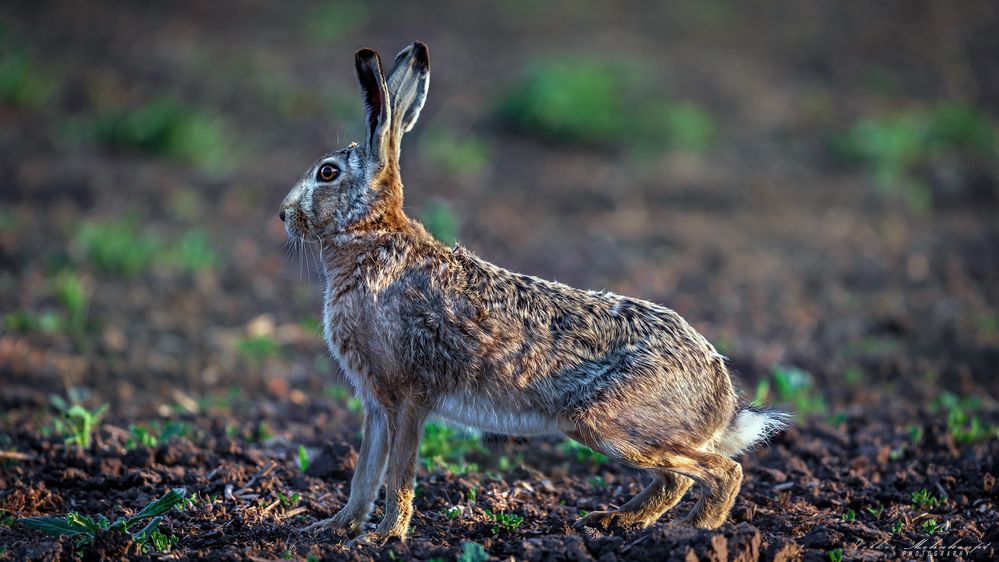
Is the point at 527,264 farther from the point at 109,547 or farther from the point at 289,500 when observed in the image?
the point at 109,547

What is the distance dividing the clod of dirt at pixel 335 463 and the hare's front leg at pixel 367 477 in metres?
0.66

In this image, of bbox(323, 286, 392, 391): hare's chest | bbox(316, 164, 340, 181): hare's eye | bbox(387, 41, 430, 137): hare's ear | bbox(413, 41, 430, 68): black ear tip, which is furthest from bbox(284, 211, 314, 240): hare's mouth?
bbox(413, 41, 430, 68): black ear tip

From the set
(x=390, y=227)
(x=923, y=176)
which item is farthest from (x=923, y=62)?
(x=390, y=227)

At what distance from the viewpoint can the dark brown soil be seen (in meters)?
5.36

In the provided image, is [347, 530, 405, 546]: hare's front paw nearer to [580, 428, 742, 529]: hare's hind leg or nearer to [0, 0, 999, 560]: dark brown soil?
[0, 0, 999, 560]: dark brown soil

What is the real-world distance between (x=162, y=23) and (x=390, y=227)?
11.4 meters

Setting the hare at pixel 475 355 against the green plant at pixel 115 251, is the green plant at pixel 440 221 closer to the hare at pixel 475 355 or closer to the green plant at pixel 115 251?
the green plant at pixel 115 251

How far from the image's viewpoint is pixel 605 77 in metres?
14.2

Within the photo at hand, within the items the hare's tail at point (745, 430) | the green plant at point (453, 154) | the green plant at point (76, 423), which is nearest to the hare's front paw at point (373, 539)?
the hare's tail at point (745, 430)

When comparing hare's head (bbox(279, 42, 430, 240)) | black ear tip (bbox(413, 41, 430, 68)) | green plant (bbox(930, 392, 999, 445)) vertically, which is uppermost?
black ear tip (bbox(413, 41, 430, 68))

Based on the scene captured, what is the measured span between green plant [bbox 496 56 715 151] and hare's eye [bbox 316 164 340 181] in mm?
8280

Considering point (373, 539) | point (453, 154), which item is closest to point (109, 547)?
point (373, 539)

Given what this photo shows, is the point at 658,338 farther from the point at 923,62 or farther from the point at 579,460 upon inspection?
the point at 923,62

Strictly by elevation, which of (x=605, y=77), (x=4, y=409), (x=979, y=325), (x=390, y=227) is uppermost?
(x=605, y=77)
